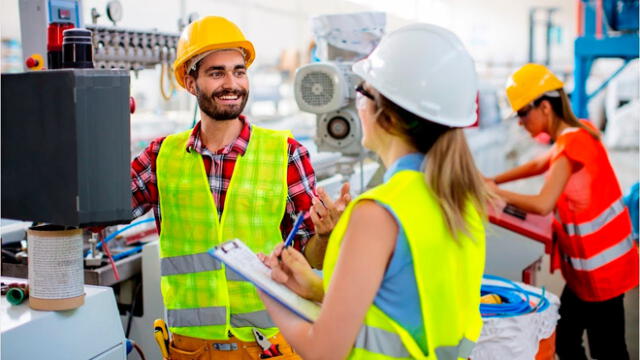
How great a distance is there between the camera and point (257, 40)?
7629 millimetres

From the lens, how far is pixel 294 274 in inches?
47.8

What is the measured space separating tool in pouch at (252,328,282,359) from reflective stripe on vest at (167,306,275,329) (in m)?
0.03

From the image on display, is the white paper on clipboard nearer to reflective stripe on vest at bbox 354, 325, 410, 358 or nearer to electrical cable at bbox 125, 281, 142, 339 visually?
reflective stripe on vest at bbox 354, 325, 410, 358

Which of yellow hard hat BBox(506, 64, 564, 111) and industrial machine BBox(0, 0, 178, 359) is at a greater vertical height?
yellow hard hat BBox(506, 64, 564, 111)

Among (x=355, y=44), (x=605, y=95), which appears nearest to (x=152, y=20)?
(x=355, y=44)

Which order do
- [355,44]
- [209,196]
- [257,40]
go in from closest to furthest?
[209,196]
[355,44]
[257,40]

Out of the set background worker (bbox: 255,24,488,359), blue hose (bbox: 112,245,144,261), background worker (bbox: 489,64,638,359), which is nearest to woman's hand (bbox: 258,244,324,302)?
background worker (bbox: 255,24,488,359)

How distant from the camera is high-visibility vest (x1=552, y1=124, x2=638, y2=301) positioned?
101 inches

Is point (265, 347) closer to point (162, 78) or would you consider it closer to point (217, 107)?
point (217, 107)

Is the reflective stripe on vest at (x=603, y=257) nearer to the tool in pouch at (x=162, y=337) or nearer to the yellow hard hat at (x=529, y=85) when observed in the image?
the yellow hard hat at (x=529, y=85)

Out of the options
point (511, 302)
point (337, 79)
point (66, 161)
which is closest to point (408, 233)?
point (66, 161)

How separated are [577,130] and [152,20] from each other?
415 centimetres

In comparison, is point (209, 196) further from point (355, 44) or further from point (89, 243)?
point (355, 44)

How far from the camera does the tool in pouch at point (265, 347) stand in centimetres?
166
